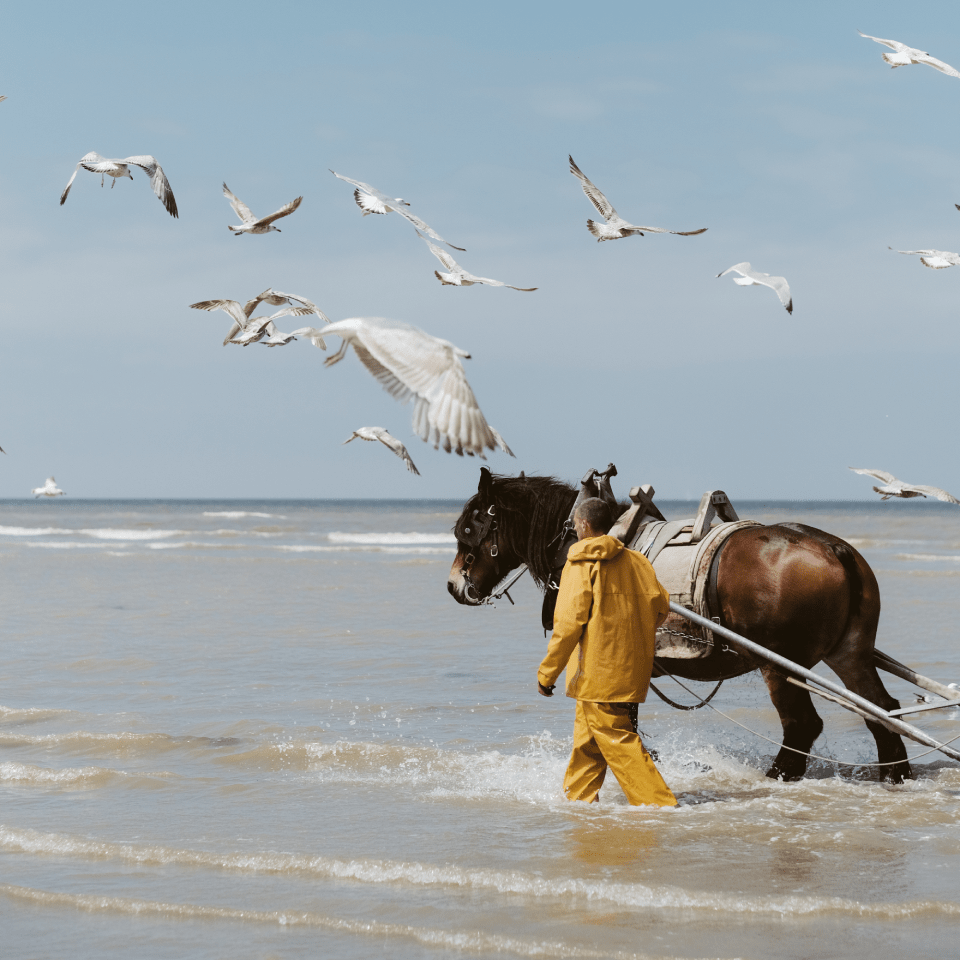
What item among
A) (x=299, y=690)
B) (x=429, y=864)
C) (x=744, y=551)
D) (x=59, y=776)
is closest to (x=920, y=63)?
(x=744, y=551)

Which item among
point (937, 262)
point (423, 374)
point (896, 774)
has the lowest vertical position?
point (896, 774)

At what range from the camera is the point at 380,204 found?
26.6 feet

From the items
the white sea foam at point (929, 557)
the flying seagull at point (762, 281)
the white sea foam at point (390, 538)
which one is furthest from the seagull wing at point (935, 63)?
the white sea foam at point (390, 538)

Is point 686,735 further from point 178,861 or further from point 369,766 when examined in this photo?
point 178,861

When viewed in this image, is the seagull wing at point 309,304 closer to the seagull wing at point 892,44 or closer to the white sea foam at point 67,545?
the seagull wing at point 892,44

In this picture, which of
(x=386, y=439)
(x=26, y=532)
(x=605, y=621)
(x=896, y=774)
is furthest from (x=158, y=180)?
(x=26, y=532)

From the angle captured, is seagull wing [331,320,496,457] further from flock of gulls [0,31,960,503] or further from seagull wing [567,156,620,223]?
seagull wing [567,156,620,223]

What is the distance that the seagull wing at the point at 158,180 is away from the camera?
358 inches

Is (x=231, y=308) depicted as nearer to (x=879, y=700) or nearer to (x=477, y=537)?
(x=477, y=537)

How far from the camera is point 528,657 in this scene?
→ 10.6m

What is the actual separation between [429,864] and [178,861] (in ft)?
3.56

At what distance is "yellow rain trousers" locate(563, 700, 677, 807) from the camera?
5012 mm

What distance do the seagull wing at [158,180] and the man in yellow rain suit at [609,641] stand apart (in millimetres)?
5704

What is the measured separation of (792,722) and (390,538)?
31665 millimetres
